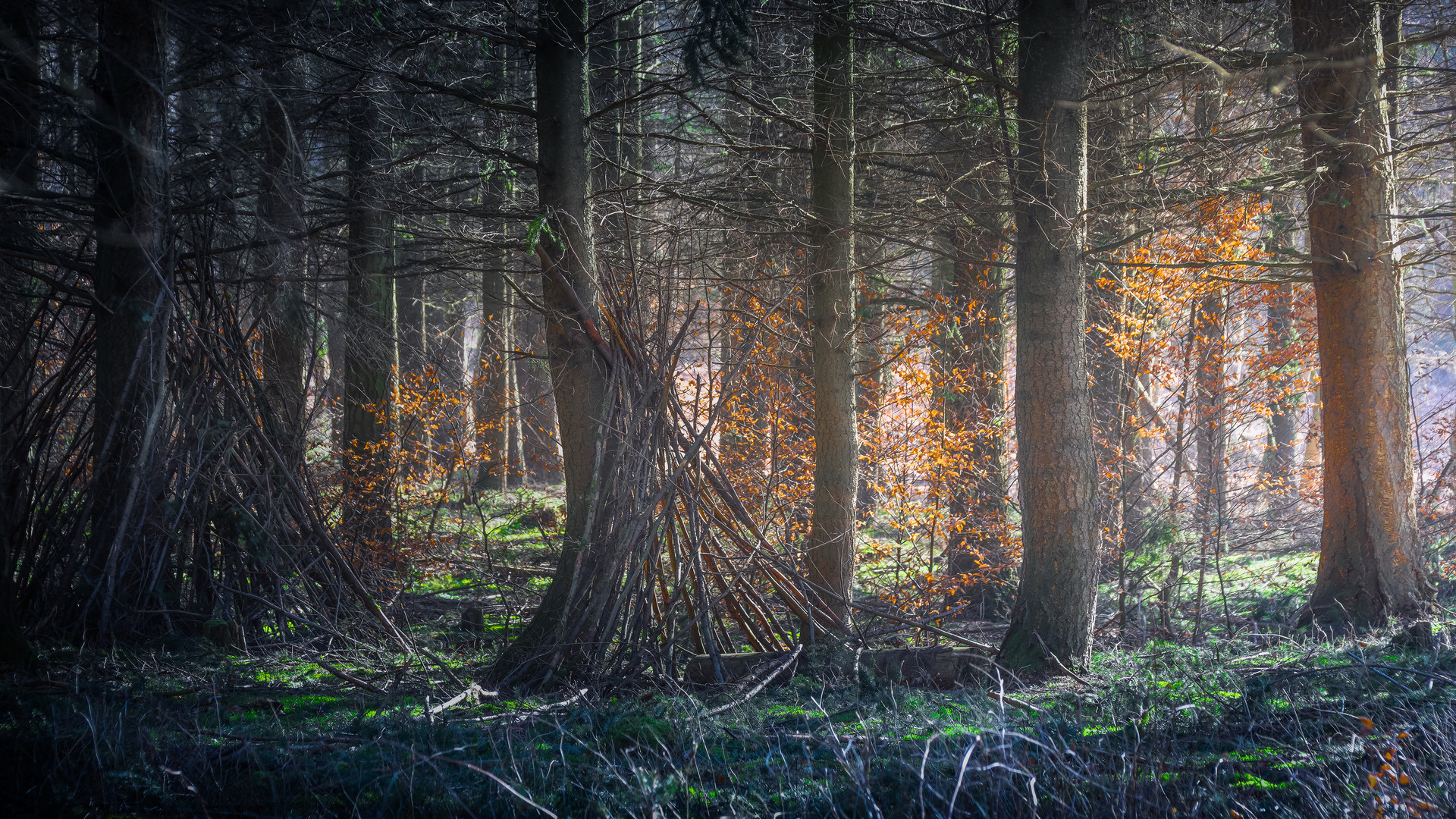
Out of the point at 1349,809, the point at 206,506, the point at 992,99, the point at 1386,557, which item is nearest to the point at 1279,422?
the point at 1386,557

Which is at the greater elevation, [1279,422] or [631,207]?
[631,207]

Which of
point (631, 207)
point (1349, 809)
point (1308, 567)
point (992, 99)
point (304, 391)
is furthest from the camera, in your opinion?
point (1308, 567)

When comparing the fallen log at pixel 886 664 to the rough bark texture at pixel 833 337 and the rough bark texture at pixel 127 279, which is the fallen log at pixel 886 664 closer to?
the rough bark texture at pixel 833 337

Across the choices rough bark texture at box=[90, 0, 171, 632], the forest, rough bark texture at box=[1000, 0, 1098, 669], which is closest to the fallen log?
the forest

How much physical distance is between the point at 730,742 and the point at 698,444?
6.72ft

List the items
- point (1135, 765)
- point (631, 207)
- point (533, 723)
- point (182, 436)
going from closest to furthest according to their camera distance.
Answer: point (1135, 765) → point (533, 723) → point (182, 436) → point (631, 207)

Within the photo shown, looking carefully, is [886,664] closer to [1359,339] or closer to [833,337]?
[833,337]

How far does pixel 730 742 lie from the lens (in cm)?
395

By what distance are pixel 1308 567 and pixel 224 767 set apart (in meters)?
11.2

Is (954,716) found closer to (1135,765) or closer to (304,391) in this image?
(1135,765)

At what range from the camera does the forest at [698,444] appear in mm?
3502

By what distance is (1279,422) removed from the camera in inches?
718

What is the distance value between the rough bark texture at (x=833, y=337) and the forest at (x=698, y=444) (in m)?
0.04

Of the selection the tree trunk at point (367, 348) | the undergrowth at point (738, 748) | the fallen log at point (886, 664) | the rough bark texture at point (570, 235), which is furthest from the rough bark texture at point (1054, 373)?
the tree trunk at point (367, 348)
